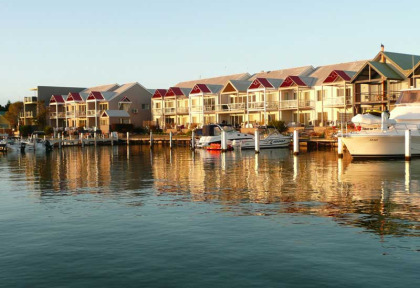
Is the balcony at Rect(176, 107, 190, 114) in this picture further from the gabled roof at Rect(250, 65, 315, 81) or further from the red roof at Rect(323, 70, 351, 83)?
the red roof at Rect(323, 70, 351, 83)

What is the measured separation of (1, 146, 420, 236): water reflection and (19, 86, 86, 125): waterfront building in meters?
76.8

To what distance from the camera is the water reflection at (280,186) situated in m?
17.5

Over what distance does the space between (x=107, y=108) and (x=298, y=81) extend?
39570mm

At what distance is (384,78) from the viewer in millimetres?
54719

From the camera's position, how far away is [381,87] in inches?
2303

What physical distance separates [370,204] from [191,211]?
249 inches

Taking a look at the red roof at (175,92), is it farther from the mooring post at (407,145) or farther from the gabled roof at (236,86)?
the mooring post at (407,145)

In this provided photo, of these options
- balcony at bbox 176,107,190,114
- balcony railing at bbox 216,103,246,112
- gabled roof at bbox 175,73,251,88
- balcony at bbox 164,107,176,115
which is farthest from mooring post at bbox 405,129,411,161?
balcony at bbox 164,107,176,115

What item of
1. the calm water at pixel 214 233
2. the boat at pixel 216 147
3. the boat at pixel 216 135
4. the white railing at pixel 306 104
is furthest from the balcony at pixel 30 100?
the calm water at pixel 214 233

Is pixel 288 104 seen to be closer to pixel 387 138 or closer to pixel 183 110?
pixel 183 110

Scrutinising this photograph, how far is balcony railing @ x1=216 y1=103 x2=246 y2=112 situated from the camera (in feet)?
255

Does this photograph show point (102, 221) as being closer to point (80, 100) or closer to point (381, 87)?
point (381, 87)

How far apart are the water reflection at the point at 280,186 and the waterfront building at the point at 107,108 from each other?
56.0 meters

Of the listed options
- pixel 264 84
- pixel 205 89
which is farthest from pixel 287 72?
pixel 205 89
